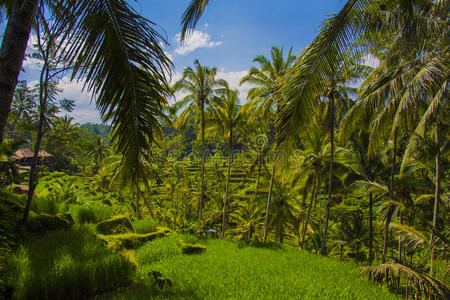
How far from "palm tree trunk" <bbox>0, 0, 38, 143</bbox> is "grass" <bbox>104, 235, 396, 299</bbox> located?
3191mm

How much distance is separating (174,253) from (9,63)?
6.93 m

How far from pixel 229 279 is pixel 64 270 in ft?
11.6

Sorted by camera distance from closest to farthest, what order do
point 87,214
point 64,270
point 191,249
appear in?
point 64,270 → point 87,214 → point 191,249

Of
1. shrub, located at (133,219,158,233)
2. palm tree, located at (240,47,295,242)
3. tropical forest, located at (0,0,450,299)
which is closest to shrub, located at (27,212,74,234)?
tropical forest, located at (0,0,450,299)

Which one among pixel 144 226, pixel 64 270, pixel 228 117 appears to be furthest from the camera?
pixel 228 117

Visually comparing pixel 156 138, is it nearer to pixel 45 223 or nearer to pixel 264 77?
pixel 45 223

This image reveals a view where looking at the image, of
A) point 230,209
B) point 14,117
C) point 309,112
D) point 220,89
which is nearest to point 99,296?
point 309,112

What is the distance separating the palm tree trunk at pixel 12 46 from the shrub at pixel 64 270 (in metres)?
2.42

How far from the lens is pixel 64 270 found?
11.4 feet

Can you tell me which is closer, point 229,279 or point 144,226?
point 229,279

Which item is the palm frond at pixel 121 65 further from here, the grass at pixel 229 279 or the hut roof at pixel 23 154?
the hut roof at pixel 23 154

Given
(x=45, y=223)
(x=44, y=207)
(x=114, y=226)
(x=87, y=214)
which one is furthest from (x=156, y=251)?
(x=44, y=207)

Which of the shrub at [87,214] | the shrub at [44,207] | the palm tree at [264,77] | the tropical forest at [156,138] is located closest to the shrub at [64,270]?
the tropical forest at [156,138]

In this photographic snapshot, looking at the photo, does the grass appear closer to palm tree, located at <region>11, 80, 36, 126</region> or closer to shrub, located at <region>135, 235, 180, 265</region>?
shrub, located at <region>135, 235, 180, 265</region>
